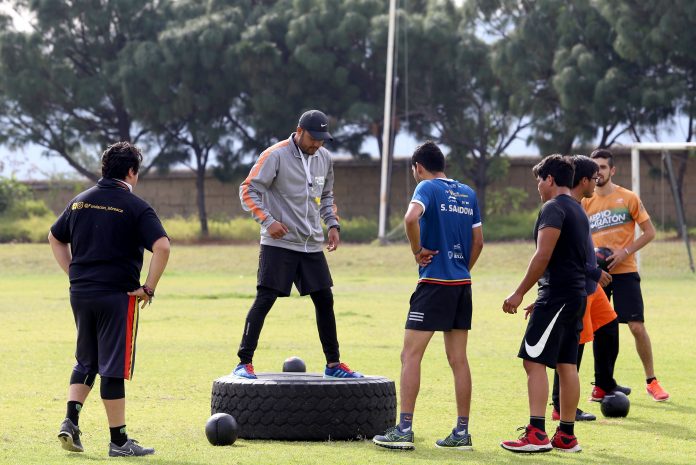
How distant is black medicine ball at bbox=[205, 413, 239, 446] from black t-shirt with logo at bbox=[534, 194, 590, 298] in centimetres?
218

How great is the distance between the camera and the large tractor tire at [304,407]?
28.6 ft

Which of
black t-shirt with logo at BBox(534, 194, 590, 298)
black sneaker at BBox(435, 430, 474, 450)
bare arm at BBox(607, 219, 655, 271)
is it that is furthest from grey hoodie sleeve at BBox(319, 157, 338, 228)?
bare arm at BBox(607, 219, 655, 271)

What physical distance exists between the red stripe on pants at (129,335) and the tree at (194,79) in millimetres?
41929

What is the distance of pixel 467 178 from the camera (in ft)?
162

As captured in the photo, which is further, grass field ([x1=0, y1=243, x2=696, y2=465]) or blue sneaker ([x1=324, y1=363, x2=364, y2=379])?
blue sneaker ([x1=324, y1=363, x2=364, y2=379])

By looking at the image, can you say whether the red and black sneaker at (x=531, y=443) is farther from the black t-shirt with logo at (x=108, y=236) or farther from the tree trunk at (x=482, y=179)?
the tree trunk at (x=482, y=179)

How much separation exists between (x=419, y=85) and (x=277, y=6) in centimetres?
670

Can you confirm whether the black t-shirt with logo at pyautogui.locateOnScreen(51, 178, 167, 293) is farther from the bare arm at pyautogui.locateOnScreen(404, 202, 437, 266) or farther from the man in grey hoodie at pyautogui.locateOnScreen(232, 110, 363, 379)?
the bare arm at pyautogui.locateOnScreen(404, 202, 437, 266)

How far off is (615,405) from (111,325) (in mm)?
4032

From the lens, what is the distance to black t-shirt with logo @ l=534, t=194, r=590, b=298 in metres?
8.45

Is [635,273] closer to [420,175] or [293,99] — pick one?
[420,175]

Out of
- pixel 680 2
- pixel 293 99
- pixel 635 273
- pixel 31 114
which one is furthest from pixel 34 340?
pixel 31 114

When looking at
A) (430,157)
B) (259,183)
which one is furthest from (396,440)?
(259,183)

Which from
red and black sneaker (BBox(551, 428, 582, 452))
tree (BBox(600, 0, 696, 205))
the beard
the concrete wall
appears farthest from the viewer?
the concrete wall
